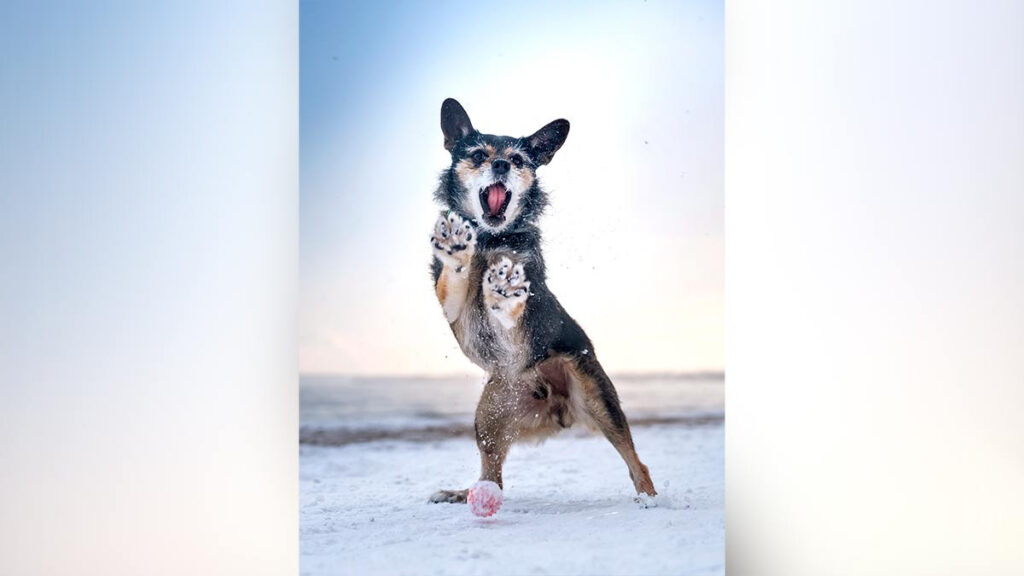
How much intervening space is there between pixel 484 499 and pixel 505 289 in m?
0.55

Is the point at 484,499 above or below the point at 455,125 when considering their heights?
below

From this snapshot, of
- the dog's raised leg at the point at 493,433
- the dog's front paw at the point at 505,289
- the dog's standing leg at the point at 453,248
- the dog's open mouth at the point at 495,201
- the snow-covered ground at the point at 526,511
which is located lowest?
the snow-covered ground at the point at 526,511

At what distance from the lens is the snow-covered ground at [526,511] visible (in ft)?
7.35

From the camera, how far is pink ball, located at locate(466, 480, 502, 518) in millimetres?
2256

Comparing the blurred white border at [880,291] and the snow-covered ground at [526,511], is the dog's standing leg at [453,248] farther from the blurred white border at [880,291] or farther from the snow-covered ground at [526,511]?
the blurred white border at [880,291]

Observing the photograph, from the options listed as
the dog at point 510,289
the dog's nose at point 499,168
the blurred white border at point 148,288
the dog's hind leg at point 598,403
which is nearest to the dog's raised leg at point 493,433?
the dog at point 510,289

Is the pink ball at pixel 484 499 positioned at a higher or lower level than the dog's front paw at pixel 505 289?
lower

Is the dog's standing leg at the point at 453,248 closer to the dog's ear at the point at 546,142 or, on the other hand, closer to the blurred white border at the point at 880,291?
the dog's ear at the point at 546,142

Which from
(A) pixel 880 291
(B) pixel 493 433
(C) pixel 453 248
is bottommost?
(B) pixel 493 433

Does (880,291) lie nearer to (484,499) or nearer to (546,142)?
(546,142)

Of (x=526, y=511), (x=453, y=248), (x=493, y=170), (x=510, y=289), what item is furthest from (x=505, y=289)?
(x=526, y=511)

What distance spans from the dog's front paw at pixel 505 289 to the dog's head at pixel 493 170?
102mm

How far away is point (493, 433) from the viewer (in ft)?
7.49

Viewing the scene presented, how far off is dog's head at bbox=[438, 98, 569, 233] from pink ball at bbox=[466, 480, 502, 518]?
677 millimetres
